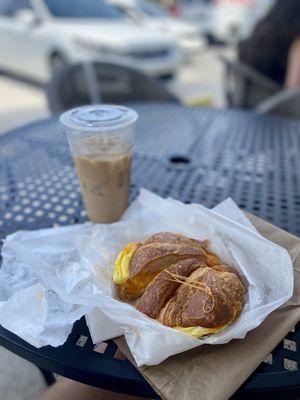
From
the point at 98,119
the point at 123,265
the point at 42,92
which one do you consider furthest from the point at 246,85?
the point at 42,92

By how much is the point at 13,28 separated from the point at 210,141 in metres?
5.16

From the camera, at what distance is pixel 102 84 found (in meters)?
2.30

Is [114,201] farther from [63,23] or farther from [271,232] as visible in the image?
[63,23]

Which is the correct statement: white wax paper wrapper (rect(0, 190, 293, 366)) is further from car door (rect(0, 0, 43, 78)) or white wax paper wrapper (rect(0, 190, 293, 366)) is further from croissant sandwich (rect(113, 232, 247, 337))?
car door (rect(0, 0, 43, 78))

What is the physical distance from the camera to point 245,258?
73 centimetres

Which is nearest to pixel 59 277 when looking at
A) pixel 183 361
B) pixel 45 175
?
pixel 183 361

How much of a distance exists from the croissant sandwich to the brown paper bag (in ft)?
0.14

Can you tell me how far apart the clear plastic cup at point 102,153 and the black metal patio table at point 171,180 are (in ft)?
0.36

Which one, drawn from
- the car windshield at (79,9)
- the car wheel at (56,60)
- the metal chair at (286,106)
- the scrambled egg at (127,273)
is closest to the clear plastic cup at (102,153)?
the scrambled egg at (127,273)

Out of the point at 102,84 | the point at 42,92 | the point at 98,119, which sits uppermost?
the point at 98,119

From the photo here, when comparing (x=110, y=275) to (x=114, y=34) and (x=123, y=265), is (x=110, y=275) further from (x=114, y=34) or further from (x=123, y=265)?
(x=114, y=34)

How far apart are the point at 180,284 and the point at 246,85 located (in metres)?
2.05

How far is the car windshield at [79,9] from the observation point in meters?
4.91

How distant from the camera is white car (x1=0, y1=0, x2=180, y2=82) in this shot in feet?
14.7
